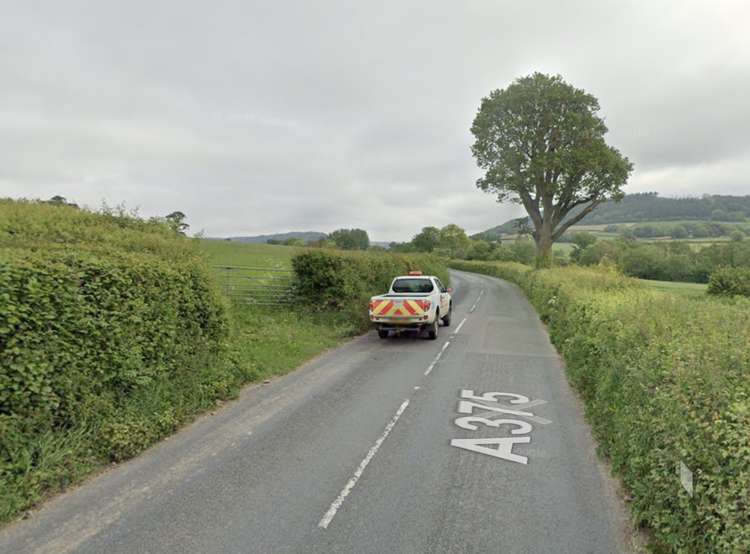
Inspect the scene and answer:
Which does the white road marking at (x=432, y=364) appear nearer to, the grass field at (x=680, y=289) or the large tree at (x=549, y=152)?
the grass field at (x=680, y=289)

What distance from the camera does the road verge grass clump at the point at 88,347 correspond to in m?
→ 3.75

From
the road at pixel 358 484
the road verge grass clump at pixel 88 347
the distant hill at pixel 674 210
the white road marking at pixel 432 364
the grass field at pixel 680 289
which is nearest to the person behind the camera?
the road at pixel 358 484

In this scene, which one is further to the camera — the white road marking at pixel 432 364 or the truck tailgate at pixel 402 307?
the truck tailgate at pixel 402 307

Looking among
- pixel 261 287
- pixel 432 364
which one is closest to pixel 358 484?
pixel 432 364

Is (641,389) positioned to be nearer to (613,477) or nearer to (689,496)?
(613,477)

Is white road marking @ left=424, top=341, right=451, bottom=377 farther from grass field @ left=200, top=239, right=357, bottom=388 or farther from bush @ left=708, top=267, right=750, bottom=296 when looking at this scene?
bush @ left=708, top=267, right=750, bottom=296

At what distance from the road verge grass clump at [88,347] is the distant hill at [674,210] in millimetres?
97976

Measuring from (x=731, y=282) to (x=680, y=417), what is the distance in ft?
64.1

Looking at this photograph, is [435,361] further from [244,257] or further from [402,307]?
[244,257]

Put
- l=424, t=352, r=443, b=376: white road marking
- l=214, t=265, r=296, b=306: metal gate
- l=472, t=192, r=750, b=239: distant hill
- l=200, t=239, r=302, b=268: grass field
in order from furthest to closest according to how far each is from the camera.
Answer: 1. l=472, t=192, r=750, b=239: distant hill
2. l=200, t=239, r=302, b=268: grass field
3. l=214, t=265, r=296, b=306: metal gate
4. l=424, t=352, r=443, b=376: white road marking

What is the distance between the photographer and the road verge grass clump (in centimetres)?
375

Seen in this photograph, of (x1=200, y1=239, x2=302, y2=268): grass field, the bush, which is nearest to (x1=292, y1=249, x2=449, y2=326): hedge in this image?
(x1=200, y1=239, x2=302, y2=268): grass field

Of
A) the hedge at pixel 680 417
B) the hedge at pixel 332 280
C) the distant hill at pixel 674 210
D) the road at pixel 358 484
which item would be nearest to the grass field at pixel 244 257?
the hedge at pixel 332 280

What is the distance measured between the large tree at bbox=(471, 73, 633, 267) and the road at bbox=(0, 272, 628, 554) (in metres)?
26.6
